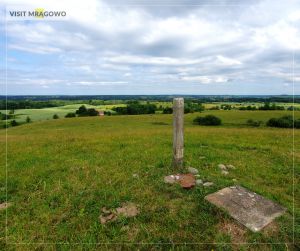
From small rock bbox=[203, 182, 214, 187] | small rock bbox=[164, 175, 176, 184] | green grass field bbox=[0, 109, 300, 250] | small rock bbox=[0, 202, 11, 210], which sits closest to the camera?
green grass field bbox=[0, 109, 300, 250]

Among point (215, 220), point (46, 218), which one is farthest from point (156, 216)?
point (46, 218)

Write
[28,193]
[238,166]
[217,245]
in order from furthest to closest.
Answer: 1. [238,166]
2. [28,193]
3. [217,245]

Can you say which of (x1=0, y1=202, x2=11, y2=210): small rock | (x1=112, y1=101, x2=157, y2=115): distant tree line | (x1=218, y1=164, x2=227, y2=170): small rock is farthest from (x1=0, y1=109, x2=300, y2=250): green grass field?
(x1=112, y1=101, x2=157, y2=115): distant tree line

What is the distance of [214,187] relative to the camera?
4859mm

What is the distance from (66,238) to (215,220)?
2.75 m

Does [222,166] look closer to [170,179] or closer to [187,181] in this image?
[187,181]

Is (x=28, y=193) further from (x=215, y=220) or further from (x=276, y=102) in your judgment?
(x=276, y=102)

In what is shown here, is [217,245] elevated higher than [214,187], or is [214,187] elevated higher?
[214,187]

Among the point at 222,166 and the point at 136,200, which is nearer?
the point at 136,200

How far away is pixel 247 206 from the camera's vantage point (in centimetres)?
412

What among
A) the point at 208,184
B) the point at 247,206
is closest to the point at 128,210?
the point at 208,184

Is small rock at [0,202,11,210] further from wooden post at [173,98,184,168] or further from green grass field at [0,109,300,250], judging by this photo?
wooden post at [173,98,184,168]

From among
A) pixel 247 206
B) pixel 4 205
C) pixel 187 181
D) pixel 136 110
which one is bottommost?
pixel 136 110

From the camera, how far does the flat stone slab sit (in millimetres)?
3730
